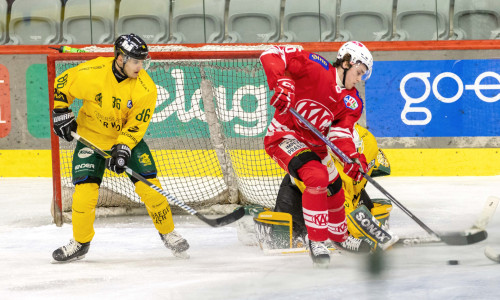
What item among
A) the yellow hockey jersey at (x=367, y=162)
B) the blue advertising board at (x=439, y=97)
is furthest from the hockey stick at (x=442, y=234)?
the blue advertising board at (x=439, y=97)

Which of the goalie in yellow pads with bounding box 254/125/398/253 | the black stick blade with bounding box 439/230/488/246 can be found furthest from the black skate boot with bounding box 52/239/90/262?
the black stick blade with bounding box 439/230/488/246

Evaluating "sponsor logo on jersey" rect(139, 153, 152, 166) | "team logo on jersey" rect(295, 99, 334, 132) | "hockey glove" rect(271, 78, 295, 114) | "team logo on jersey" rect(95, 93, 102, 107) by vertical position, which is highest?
"hockey glove" rect(271, 78, 295, 114)

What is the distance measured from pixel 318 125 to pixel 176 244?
0.87 meters

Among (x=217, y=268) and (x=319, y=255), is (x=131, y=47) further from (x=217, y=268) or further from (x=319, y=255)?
(x=319, y=255)

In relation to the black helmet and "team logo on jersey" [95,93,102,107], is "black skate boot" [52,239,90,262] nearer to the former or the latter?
"team logo on jersey" [95,93,102,107]

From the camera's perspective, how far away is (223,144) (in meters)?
5.17

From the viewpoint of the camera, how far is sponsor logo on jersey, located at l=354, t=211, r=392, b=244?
11.9ft

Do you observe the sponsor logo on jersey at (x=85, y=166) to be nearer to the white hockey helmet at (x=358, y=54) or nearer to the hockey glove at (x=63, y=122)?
the hockey glove at (x=63, y=122)

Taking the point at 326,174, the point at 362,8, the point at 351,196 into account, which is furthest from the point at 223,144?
the point at 362,8

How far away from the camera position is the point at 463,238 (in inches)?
145

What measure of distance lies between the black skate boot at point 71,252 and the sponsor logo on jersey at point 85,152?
1.32 ft

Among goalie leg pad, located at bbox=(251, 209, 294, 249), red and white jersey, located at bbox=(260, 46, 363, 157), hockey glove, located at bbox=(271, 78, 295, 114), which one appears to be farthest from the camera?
goalie leg pad, located at bbox=(251, 209, 294, 249)

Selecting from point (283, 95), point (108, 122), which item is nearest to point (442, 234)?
point (283, 95)

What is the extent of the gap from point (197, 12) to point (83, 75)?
3283 mm
